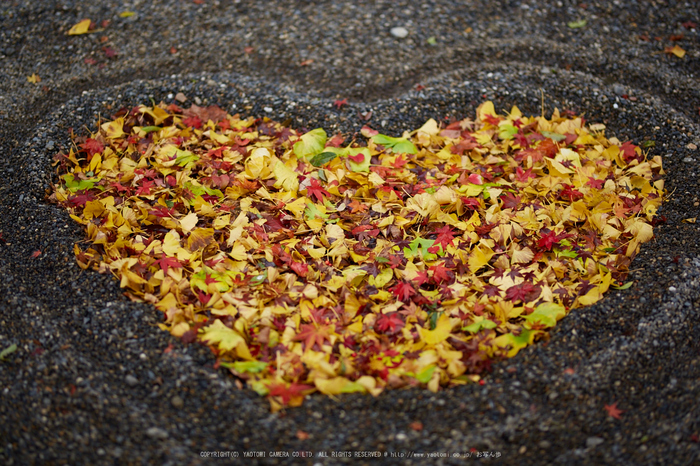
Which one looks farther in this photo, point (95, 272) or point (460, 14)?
point (460, 14)

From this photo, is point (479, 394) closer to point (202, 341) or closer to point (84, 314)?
point (202, 341)

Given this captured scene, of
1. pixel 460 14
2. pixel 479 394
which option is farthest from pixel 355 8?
pixel 479 394

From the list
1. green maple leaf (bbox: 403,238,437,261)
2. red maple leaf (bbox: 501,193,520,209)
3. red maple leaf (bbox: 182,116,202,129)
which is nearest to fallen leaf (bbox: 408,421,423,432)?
green maple leaf (bbox: 403,238,437,261)

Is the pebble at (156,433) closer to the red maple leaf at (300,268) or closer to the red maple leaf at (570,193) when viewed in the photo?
the red maple leaf at (300,268)

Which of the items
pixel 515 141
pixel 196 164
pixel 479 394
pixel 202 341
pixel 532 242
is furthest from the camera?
pixel 515 141

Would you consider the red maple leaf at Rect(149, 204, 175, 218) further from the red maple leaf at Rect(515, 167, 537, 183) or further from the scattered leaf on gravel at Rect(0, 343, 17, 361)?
the red maple leaf at Rect(515, 167, 537, 183)

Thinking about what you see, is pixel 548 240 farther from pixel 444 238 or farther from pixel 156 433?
pixel 156 433
